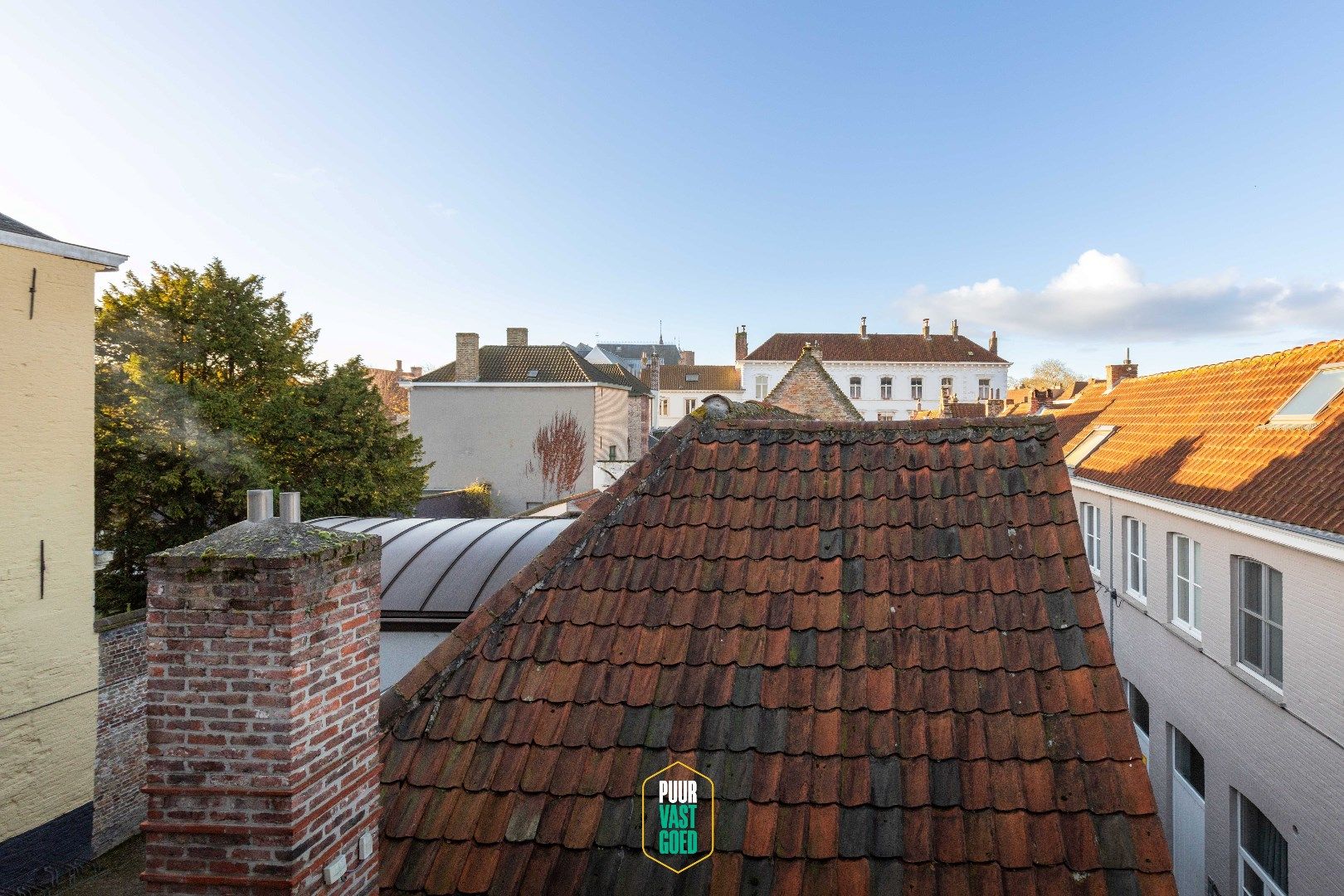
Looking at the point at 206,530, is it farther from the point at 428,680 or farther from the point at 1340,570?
the point at 1340,570

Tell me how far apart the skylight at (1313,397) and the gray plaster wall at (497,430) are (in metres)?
27.7

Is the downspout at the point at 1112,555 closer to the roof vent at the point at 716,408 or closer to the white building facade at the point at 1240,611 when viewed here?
the white building facade at the point at 1240,611

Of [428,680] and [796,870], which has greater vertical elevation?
[428,680]

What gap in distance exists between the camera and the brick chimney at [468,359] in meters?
34.4

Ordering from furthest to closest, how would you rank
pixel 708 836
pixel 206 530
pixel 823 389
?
pixel 206 530 → pixel 823 389 → pixel 708 836

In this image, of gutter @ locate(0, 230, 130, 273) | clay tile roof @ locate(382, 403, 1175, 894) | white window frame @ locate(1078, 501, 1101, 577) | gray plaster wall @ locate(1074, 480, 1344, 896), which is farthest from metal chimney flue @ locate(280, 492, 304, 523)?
white window frame @ locate(1078, 501, 1101, 577)

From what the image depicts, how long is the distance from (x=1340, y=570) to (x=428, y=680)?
8.18m

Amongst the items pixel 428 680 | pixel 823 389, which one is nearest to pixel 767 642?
pixel 428 680

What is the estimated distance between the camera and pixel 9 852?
1005 centimetres

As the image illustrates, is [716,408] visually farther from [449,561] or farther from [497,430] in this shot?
[497,430]

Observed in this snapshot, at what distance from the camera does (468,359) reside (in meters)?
34.7

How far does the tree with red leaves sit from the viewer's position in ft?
112

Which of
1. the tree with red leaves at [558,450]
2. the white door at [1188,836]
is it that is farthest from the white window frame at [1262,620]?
the tree with red leaves at [558,450]

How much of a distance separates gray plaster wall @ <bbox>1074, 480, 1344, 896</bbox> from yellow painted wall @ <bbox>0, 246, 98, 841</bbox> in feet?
53.1
